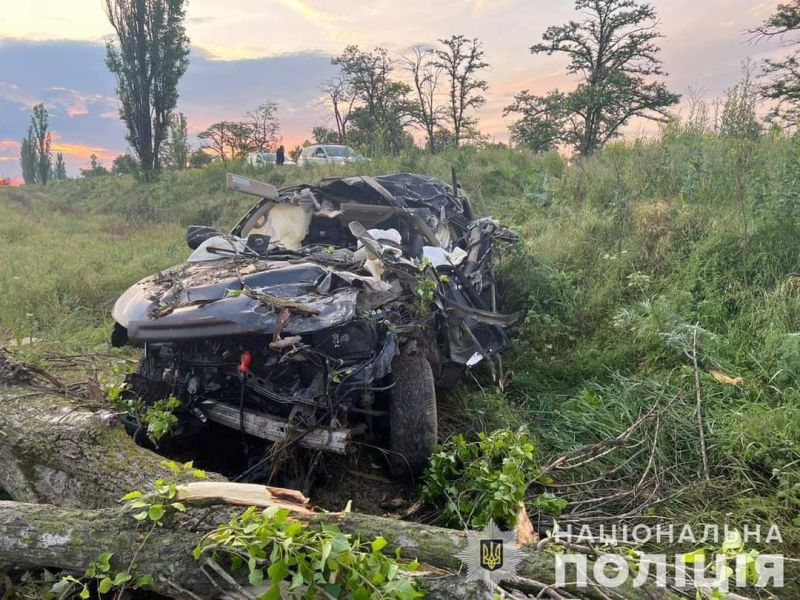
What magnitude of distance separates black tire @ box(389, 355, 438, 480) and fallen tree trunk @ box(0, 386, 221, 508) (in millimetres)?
1085

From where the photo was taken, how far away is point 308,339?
273cm

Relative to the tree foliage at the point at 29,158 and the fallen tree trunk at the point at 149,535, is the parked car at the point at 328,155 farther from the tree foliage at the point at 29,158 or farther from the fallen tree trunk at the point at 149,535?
the tree foliage at the point at 29,158

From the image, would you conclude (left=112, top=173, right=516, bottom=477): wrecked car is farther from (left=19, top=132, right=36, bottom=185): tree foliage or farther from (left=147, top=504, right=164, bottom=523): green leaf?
(left=19, top=132, right=36, bottom=185): tree foliage

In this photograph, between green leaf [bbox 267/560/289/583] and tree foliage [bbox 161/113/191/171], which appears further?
tree foliage [bbox 161/113/191/171]

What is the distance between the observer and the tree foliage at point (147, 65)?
17.0m

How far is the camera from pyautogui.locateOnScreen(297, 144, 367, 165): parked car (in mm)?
13422

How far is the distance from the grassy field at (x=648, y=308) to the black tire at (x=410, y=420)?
797 mm

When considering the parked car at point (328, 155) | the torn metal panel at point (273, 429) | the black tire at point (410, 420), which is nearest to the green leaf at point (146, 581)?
the torn metal panel at point (273, 429)

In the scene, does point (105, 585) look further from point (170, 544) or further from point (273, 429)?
point (273, 429)

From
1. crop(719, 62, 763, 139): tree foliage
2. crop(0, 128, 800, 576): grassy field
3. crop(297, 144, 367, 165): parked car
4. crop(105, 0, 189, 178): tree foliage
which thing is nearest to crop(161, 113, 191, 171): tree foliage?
crop(105, 0, 189, 178): tree foliage

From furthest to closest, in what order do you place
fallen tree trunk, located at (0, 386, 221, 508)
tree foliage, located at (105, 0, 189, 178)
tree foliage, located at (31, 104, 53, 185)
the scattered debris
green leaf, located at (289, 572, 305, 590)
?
1. tree foliage, located at (31, 104, 53, 185)
2. tree foliage, located at (105, 0, 189, 178)
3. the scattered debris
4. fallen tree trunk, located at (0, 386, 221, 508)
5. green leaf, located at (289, 572, 305, 590)

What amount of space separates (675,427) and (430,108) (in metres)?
16.9

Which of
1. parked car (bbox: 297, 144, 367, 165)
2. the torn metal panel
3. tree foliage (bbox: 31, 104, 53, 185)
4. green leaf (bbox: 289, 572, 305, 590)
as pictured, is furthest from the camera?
tree foliage (bbox: 31, 104, 53, 185)

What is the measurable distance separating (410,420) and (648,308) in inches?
95.1
